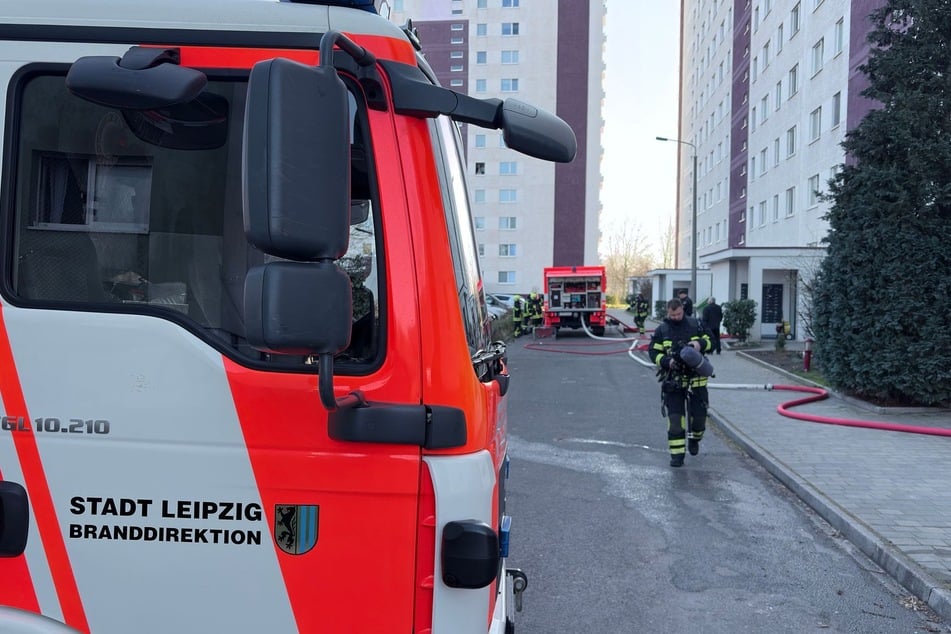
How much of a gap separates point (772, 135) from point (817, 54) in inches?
237

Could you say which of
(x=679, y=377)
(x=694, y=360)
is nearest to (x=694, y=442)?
(x=679, y=377)

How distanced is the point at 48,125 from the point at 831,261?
12.7 m

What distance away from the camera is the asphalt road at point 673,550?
14.9ft

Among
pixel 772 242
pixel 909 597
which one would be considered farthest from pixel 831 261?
pixel 772 242

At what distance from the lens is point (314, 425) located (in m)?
1.95

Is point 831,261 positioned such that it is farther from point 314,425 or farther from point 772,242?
point 772,242

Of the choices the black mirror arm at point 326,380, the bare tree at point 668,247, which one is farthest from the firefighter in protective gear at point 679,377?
the bare tree at point 668,247

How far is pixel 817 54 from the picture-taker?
31.7 metres

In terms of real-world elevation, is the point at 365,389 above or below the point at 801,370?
above

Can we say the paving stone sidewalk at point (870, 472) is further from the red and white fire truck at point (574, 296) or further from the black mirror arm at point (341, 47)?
the red and white fire truck at point (574, 296)

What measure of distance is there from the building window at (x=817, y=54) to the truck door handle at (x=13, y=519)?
34153 millimetres

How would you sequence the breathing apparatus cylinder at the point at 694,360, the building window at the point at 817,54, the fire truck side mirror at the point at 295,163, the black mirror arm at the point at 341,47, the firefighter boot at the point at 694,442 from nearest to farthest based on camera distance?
the fire truck side mirror at the point at 295,163
the black mirror arm at the point at 341,47
the breathing apparatus cylinder at the point at 694,360
the firefighter boot at the point at 694,442
the building window at the point at 817,54

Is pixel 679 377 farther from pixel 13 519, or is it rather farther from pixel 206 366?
pixel 13 519

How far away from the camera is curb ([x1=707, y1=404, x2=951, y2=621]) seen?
4680 mm
